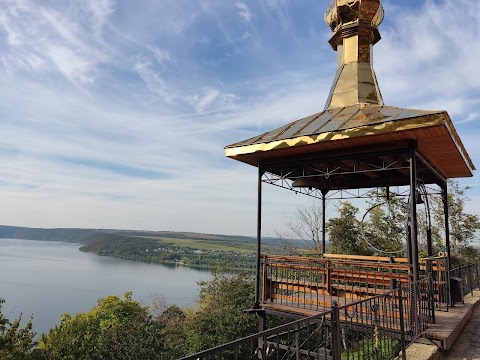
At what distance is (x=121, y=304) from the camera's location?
27.1m

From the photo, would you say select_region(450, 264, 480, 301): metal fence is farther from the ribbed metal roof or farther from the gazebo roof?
the ribbed metal roof

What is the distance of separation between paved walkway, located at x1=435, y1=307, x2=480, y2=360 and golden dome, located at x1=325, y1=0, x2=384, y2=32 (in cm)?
641

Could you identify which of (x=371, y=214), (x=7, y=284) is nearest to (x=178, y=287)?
(x=7, y=284)

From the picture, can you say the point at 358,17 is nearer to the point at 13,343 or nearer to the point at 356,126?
the point at 356,126

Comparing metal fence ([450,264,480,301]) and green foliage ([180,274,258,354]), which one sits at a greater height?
metal fence ([450,264,480,301])

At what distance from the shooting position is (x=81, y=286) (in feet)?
237

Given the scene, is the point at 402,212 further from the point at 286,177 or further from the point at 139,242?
the point at 139,242

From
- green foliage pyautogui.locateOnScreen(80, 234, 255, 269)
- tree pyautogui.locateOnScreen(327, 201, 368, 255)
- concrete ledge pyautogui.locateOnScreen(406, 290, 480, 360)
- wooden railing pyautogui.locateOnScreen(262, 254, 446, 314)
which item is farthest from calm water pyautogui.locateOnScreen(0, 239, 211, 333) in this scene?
concrete ledge pyautogui.locateOnScreen(406, 290, 480, 360)

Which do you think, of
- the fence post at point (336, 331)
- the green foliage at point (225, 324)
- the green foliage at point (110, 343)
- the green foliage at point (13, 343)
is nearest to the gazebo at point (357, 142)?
the fence post at point (336, 331)

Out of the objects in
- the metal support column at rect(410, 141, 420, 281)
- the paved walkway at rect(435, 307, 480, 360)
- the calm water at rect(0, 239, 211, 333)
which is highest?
the metal support column at rect(410, 141, 420, 281)

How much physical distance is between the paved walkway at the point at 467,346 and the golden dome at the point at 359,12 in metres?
6.41

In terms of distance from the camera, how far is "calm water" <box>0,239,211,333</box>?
55.7m

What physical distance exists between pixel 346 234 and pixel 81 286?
6907 cm

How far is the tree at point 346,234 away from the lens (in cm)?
1741
